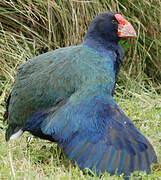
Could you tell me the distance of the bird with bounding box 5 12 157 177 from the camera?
9.54 feet

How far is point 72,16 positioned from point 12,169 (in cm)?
278

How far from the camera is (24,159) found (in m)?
3.06

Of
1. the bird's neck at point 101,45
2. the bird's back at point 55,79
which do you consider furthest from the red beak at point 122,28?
the bird's back at point 55,79

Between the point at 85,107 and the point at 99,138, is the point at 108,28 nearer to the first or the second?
the point at 85,107

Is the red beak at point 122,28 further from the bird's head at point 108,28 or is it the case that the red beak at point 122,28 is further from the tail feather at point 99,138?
the tail feather at point 99,138

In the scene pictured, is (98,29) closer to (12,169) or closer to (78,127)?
(78,127)

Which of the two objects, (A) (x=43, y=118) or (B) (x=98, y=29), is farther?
(B) (x=98, y=29)

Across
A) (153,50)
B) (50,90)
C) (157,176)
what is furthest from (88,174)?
(153,50)

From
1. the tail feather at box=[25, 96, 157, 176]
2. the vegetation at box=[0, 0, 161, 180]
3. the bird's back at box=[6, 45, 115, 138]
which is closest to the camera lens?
the tail feather at box=[25, 96, 157, 176]

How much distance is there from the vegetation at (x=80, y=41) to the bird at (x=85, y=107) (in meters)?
0.44

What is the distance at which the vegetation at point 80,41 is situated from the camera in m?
4.50

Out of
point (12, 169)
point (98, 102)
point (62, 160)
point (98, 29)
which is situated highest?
point (98, 29)

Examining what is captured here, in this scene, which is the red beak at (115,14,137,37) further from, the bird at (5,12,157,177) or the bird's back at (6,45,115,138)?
the bird's back at (6,45,115,138)

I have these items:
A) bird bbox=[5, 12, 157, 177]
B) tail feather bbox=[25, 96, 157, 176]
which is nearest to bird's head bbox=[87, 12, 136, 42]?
bird bbox=[5, 12, 157, 177]
